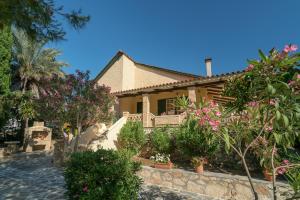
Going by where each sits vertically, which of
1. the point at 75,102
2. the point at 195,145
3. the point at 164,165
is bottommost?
the point at 164,165

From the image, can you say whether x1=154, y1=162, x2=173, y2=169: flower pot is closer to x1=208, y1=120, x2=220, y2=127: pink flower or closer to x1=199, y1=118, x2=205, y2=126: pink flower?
x1=199, y1=118, x2=205, y2=126: pink flower

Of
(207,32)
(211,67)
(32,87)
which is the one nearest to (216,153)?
(211,67)

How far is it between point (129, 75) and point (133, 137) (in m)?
11.7

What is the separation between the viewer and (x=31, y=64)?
2072 centimetres

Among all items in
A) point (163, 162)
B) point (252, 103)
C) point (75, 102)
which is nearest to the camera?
point (252, 103)

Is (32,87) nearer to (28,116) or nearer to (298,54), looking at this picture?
(28,116)

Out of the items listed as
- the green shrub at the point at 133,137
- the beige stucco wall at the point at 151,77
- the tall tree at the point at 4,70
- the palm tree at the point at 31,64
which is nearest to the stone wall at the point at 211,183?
the green shrub at the point at 133,137

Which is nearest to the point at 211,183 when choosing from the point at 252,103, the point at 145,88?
the point at 252,103

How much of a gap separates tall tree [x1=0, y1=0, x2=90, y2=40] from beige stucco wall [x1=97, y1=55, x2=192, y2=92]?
16.1m

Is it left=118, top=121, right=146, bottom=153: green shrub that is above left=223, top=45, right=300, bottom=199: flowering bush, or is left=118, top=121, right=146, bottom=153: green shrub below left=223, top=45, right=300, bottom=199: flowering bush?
below

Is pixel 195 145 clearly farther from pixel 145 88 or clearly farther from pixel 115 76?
pixel 115 76

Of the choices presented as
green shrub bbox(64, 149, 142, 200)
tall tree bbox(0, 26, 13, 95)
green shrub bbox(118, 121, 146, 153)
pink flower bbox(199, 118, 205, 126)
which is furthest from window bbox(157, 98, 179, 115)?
pink flower bbox(199, 118, 205, 126)

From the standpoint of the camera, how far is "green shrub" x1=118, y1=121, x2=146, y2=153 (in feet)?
41.7

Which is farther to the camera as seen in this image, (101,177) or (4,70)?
(4,70)
